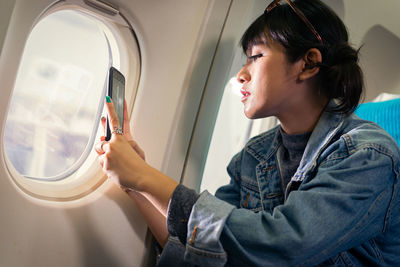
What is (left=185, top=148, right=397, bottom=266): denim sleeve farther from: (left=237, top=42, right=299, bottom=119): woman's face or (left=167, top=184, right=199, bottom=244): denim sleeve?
(left=237, top=42, right=299, bottom=119): woman's face

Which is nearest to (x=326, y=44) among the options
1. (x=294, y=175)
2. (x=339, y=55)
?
(x=339, y=55)

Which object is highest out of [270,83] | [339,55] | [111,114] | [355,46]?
[355,46]

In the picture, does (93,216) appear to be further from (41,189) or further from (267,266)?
(267,266)

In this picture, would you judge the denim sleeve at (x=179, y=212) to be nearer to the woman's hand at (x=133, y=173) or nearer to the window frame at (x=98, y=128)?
the woman's hand at (x=133, y=173)

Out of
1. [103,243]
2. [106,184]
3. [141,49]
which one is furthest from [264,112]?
[103,243]

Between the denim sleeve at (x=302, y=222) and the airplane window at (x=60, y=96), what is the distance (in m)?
0.66

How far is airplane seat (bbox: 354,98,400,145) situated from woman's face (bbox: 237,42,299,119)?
59cm

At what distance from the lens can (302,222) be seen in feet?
2.83

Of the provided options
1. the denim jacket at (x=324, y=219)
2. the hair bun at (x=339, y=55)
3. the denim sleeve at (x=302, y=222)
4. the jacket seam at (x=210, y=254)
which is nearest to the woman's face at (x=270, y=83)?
the hair bun at (x=339, y=55)

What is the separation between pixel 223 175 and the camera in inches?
78.5

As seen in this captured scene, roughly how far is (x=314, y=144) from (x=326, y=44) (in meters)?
0.32

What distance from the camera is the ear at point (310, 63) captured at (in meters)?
1.16

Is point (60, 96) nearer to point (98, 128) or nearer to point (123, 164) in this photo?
point (98, 128)

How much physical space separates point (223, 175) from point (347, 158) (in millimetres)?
1096
